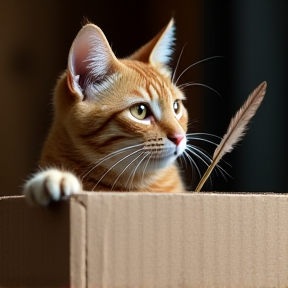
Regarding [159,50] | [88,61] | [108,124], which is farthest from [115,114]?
[159,50]

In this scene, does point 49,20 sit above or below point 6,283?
above

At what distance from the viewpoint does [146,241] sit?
0.88 meters

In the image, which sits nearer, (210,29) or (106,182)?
(106,182)

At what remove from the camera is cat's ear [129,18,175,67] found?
1.54 metres

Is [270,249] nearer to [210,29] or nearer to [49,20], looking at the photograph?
[210,29]

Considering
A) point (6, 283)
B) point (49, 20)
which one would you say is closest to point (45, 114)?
point (49, 20)

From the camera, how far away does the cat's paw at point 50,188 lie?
86cm

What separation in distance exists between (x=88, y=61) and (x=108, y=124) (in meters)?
0.16

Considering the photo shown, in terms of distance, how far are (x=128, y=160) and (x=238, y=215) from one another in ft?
1.20

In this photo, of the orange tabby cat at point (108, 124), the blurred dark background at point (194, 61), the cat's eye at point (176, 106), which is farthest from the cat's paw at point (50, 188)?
the blurred dark background at point (194, 61)

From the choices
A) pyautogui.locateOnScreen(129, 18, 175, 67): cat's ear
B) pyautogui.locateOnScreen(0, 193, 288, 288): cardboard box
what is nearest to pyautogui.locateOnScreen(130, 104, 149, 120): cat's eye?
pyautogui.locateOnScreen(129, 18, 175, 67): cat's ear

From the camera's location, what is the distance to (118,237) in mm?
853

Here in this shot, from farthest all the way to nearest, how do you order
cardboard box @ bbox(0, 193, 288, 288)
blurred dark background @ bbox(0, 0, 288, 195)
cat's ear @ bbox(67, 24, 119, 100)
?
blurred dark background @ bbox(0, 0, 288, 195) → cat's ear @ bbox(67, 24, 119, 100) → cardboard box @ bbox(0, 193, 288, 288)

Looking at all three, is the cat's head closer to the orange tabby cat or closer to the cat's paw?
the orange tabby cat
